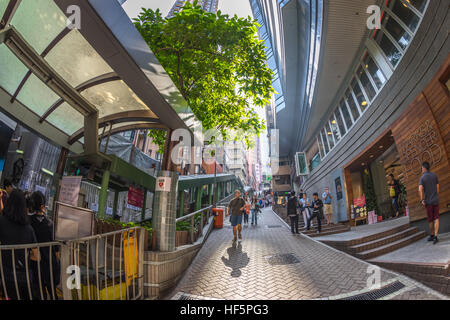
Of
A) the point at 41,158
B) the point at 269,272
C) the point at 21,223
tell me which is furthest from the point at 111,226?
the point at 41,158

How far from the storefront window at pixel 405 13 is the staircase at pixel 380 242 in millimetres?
6267

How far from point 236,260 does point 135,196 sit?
6307mm

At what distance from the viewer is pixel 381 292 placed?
10.2 ft

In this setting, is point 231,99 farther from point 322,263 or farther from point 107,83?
point 322,263

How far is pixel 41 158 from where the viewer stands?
30.2 ft

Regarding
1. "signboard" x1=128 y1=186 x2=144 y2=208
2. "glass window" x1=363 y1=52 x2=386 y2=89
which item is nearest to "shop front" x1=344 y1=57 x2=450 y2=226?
"glass window" x1=363 y1=52 x2=386 y2=89

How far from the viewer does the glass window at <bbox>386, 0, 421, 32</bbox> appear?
6.45m

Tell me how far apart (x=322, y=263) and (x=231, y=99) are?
6640 millimetres

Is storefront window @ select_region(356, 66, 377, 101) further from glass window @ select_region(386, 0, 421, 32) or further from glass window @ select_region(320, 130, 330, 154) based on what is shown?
glass window @ select_region(320, 130, 330, 154)

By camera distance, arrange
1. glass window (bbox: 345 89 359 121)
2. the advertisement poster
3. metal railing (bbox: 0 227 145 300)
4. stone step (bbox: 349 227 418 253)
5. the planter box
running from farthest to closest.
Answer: the advertisement poster < glass window (bbox: 345 89 359 121) < stone step (bbox: 349 227 418 253) < the planter box < metal railing (bbox: 0 227 145 300)

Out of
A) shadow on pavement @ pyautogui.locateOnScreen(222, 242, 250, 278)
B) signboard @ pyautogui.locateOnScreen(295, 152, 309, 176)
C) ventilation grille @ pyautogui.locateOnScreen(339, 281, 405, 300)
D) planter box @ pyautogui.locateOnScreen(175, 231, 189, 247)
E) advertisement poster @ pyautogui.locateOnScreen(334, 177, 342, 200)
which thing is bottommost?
shadow on pavement @ pyautogui.locateOnScreen(222, 242, 250, 278)

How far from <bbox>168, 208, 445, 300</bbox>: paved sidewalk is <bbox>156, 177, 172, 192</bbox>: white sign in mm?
1807

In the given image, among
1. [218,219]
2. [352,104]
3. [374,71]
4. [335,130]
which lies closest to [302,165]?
[335,130]

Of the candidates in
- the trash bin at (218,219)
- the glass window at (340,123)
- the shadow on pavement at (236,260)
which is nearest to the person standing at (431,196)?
the shadow on pavement at (236,260)
